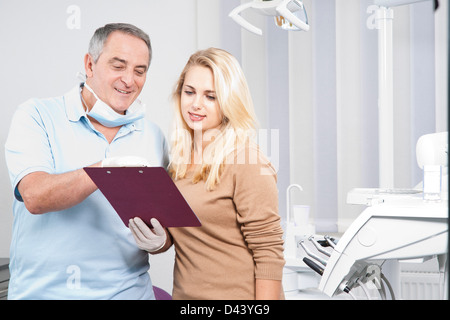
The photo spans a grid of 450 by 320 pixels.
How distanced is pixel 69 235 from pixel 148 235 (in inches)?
7.3

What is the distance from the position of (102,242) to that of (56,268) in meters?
0.10

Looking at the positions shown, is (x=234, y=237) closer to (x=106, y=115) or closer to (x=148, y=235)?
(x=148, y=235)

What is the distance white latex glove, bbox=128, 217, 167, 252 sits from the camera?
0.89 meters

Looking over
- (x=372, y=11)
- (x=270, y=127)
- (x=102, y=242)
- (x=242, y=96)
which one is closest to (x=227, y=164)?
(x=242, y=96)

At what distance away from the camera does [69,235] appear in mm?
989

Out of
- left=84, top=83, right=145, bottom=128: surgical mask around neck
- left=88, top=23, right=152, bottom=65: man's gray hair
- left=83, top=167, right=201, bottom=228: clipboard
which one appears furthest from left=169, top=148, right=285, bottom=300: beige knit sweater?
left=88, top=23, right=152, bottom=65: man's gray hair

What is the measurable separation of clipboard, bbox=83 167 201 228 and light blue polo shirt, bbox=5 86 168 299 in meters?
0.17

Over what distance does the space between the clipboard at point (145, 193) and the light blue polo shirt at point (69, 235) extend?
0.54 feet

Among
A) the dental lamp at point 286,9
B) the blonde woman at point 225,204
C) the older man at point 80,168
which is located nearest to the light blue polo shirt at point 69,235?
the older man at point 80,168

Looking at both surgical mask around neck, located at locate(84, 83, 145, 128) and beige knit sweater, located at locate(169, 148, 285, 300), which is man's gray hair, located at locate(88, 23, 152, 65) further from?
beige knit sweater, located at locate(169, 148, 285, 300)

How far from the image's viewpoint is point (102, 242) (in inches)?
39.6

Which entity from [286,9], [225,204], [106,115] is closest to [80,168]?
[106,115]

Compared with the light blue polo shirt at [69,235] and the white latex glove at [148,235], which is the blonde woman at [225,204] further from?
the light blue polo shirt at [69,235]

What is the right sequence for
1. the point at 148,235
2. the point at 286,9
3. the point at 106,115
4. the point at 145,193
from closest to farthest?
1. the point at 145,193
2. the point at 148,235
3. the point at 106,115
4. the point at 286,9
